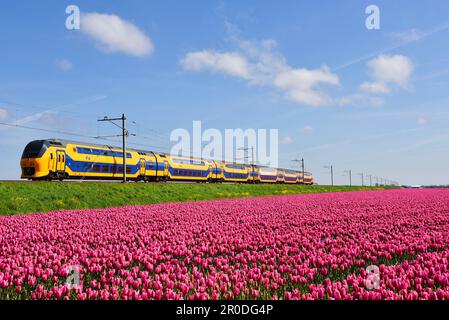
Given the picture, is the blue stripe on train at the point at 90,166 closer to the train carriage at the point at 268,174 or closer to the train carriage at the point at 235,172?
the train carriage at the point at 235,172

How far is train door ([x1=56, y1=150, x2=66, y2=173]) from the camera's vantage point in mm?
34188

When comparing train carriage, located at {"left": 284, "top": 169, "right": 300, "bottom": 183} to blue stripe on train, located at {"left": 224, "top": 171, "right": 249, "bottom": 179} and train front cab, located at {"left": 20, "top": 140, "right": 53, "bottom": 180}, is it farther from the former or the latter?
train front cab, located at {"left": 20, "top": 140, "right": 53, "bottom": 180}

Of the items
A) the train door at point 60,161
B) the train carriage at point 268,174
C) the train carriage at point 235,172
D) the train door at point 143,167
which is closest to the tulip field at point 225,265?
Result: the train door at point 60,161

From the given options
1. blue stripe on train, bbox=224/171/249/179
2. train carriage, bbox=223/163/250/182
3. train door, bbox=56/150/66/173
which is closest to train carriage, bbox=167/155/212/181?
train carriage, bbox=223/163/250/182

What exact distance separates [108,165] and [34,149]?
8.41 meters

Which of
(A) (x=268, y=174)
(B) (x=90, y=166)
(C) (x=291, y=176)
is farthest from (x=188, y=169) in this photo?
(C) (x=291, y=176)

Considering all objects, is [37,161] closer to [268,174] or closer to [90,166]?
[90,166]

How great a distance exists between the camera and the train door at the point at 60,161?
112 ft

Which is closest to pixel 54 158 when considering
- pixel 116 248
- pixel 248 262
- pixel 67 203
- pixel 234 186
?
pixel 67 203

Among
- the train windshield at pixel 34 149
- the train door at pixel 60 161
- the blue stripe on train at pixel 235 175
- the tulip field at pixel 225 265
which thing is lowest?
the tulip field at pixel 225 265
